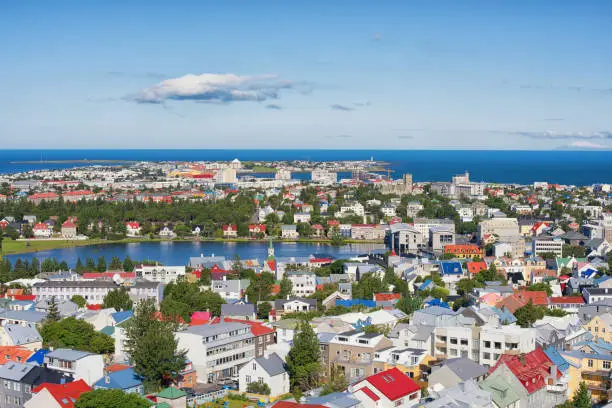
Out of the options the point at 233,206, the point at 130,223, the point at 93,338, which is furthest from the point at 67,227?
the point at 93,338

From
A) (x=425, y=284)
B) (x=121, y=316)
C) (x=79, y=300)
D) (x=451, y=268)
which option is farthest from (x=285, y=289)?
(x=451, y=268)

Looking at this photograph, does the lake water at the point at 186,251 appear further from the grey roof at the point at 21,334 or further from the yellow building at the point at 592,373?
the yellow building at the point at 592,373

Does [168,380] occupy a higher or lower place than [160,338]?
lower

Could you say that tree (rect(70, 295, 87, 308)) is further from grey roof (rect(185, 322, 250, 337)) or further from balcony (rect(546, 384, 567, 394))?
balcony (rect(546, 384, 567, 394))

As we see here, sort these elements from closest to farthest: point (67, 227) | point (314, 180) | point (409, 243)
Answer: point (409, 243) < point (67, 227) < point (314, 180)

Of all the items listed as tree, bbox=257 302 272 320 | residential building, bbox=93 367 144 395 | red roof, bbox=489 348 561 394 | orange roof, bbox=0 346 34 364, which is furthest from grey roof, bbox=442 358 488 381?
orange roof, bbox=0 346 34 364

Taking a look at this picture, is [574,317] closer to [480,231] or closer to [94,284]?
[94,284]

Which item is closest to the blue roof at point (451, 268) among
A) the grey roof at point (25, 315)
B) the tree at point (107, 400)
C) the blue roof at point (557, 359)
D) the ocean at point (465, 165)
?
the blue roof at point (557, 359)
